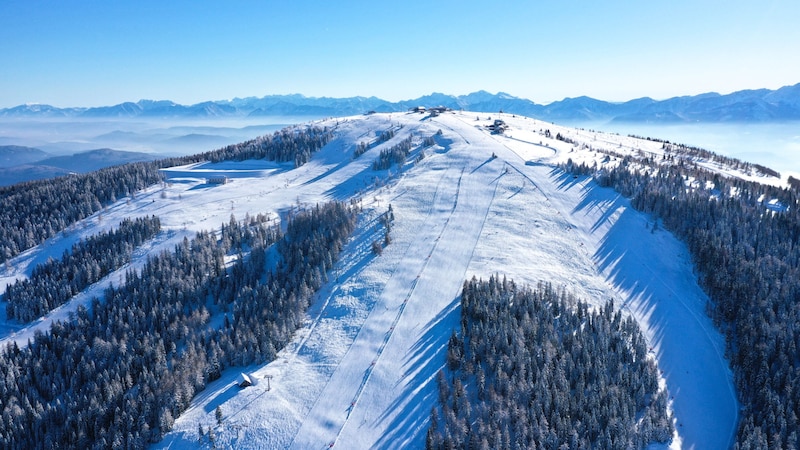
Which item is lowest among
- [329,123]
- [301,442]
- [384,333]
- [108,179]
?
[301,442]

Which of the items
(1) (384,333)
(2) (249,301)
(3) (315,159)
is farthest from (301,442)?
(3) (315,159)

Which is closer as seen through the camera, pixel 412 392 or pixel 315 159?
pixel 412 392

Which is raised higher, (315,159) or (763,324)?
(315,159)

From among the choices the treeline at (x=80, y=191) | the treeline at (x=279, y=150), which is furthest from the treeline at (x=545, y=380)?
the treeline at (x=279, y=150)

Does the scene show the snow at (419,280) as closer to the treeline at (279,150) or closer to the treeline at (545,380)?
the treeline at (545,380)

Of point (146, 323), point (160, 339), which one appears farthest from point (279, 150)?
point (160, 339)

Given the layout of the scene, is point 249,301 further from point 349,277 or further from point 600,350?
point 600,350
